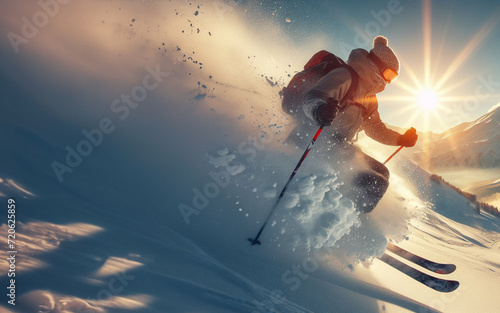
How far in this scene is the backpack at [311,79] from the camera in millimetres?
3475

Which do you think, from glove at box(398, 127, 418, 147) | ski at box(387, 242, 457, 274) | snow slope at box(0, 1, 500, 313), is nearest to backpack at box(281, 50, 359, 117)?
snow slope at box(0, 1, 500, 313)

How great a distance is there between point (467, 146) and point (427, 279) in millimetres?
52727

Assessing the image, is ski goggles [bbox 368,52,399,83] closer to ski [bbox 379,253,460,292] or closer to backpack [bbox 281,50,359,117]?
backpack [bbox 281,50,359,117]

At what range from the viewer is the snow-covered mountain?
35719 mm

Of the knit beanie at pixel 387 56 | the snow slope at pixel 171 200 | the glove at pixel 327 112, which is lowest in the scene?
the snow slope at pixel 171 200

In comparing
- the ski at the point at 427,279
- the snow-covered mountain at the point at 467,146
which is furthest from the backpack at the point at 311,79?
the snow-covered mountain at the point at 467,146

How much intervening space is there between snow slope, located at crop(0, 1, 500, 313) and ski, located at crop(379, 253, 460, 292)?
0.13 m

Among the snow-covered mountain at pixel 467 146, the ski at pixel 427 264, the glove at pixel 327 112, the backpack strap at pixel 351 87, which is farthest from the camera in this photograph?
the snow-covered mountain at pixel 467 146

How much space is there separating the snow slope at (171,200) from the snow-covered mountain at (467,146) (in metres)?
42.0

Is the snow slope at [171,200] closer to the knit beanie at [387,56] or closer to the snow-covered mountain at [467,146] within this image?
the knit beanie at [387,56]

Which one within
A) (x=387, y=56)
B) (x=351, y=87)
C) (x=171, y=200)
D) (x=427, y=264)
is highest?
(x=387, y=56)

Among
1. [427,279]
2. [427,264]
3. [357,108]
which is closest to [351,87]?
[357,108]

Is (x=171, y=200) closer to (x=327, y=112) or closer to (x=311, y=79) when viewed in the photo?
(x=327, y=112)

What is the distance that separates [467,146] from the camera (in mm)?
41656
